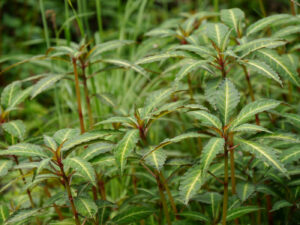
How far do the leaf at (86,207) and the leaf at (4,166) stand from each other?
27 centimetres

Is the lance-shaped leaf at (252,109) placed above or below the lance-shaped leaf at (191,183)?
above

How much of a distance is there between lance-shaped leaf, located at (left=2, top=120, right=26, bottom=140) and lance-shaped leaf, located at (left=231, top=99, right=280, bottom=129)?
2.58 ft

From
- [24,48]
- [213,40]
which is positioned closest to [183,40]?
[213,40]

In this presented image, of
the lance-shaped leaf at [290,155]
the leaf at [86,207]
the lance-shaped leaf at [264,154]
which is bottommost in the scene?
the leaf at [86,207]

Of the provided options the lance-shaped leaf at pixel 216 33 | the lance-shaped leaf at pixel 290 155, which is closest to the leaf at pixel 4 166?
the lance-shaped leaf at pixel 216 33

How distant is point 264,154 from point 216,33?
544mm

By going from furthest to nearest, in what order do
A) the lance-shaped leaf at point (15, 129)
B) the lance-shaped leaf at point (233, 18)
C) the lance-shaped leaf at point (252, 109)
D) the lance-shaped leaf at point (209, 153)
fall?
the lance-shaped leaf at point (233, 18)
the lance-shaped leaf at point (15, 129)
the lance-shaped leaf at point (252, 109)
the lance-shaped leaf at point (209, 153)

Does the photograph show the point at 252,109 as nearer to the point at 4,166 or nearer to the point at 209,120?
the point at 209,120

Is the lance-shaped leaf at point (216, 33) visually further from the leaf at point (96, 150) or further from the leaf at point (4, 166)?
the leaf at point (4, 166)

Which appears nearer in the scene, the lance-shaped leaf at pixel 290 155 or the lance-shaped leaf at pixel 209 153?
the lance-shaped leaf at pixel 209 153

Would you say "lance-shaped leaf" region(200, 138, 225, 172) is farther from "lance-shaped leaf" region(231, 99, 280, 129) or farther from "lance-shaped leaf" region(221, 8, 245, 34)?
"lance-shaped leaf" region(221, 8, 245, 34)

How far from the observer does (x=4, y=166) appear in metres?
1.33

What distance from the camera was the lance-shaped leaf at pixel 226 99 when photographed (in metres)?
1.20

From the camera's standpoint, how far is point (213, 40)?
4.53ft
